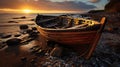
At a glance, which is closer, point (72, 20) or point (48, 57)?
point (48, 57)

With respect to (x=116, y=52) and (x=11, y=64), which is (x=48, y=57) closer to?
(x=11, y=64)

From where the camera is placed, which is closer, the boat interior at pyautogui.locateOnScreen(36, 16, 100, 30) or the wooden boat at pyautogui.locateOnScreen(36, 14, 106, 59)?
the wooden boat at pyautogui.locateOnScreen(36, 14, 106, 59)

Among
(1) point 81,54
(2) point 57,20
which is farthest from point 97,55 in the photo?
(2) point 57,20

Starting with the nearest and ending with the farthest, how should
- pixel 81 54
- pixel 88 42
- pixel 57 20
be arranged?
pixel 88 42 < pixel 81 54 < pixel 57 20

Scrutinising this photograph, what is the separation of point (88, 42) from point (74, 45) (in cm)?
127

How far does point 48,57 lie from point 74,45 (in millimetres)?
2472

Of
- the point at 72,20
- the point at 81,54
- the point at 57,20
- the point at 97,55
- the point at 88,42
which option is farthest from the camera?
the point at 57,20

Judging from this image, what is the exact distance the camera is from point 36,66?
402 inches

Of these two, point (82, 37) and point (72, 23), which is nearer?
point (82, 37)

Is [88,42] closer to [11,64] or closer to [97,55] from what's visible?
[97,55]

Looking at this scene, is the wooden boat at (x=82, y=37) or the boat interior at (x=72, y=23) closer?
the wooden boat at (x=82, y=37)

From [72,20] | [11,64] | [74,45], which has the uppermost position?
[72,20]

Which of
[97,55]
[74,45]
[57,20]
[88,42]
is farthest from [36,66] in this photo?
[57,20]

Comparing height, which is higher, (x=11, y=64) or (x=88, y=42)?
(x=88, y=42)
